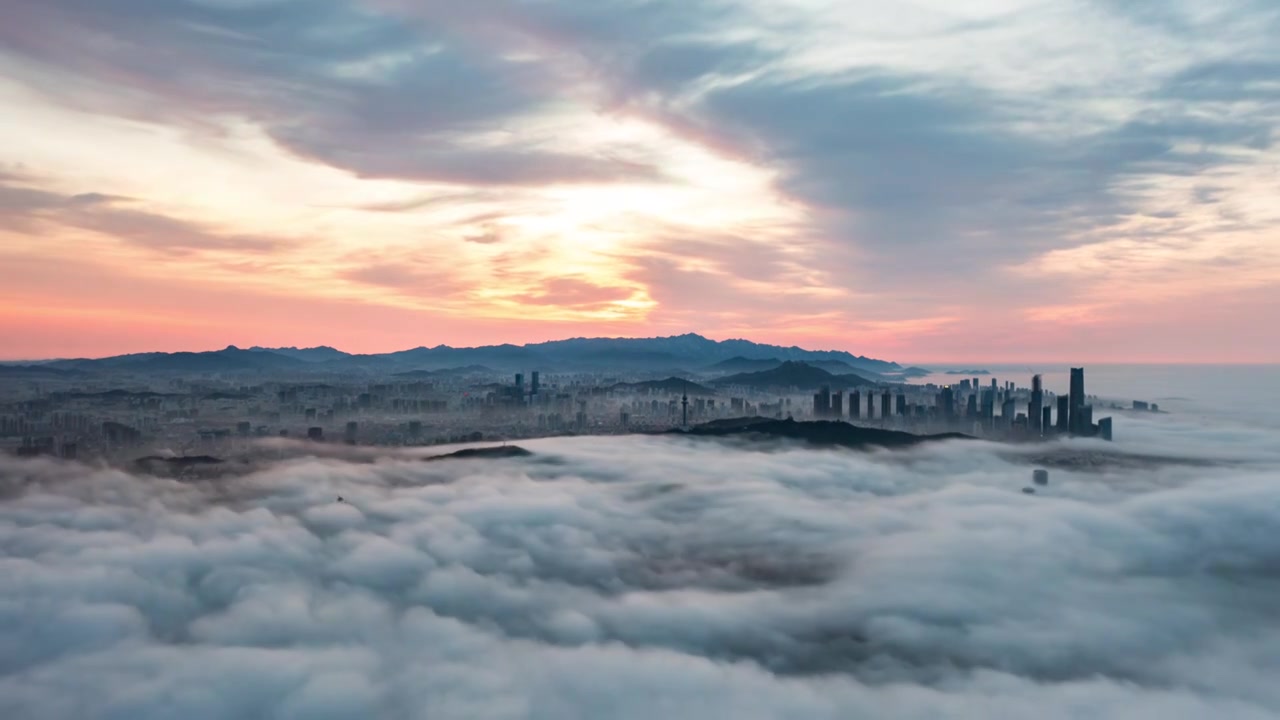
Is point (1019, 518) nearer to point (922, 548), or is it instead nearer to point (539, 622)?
point (922, 548)

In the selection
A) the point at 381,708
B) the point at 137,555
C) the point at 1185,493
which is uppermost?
the point at 1185,493

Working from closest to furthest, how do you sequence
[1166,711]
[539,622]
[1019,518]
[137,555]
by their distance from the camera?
[1166,711] → [539,622] → [137,555] → [1019,518]

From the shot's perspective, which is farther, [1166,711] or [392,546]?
[392,546]

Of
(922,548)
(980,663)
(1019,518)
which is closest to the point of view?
(980,663)

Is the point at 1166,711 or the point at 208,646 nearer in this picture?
the point at 1166,711

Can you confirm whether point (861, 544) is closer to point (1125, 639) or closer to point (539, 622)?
point (1125, 639)

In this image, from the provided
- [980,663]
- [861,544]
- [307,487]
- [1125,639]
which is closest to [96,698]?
[307,487]

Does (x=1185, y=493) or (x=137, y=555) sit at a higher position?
(x=1185, y=493)

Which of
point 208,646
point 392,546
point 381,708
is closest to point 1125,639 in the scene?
point 381,708

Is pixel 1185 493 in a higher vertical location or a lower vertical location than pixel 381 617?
higher
